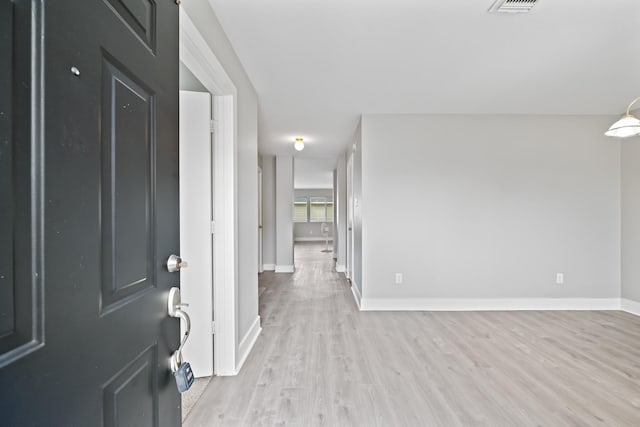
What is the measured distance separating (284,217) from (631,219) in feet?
17.1

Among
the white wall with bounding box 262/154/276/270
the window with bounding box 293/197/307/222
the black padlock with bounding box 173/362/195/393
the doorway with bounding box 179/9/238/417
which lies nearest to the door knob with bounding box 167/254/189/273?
the black padlock with bounding box 173/362/195/393

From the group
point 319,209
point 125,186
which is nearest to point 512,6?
point 125,186

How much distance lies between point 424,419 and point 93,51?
2.15 m

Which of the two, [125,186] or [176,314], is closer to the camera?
[125,186]

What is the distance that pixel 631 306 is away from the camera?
365 centimetres

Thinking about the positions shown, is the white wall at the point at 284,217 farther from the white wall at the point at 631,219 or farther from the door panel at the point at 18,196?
the door panel at the point at 18,196

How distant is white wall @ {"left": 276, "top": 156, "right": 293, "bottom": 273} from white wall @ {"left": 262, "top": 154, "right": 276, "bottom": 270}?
0.16 metres

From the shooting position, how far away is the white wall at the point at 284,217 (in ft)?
20.7

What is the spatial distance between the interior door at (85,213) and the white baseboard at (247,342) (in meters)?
1.56

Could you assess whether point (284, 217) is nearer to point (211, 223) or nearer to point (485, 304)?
point (485, 304)

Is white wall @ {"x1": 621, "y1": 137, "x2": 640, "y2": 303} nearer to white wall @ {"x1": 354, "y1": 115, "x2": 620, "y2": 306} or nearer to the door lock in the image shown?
white wall @ {"x1": 354, "y1": 115, "x2": 620, "y2": 306}

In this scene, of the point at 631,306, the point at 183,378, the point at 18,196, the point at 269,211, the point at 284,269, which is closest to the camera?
the point at 18,196

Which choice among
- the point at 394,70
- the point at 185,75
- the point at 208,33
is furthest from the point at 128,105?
the point at 394,70

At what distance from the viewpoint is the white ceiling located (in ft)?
6.20
